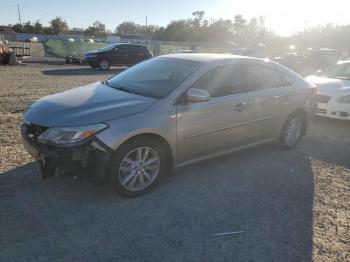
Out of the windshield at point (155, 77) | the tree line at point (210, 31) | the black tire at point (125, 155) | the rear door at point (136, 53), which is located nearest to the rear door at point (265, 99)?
the windshield at point (155, 77)

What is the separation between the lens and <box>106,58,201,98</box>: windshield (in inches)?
173

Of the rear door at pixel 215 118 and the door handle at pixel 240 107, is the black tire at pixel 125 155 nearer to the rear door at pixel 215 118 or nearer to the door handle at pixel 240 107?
the rear door at pixel 215 118

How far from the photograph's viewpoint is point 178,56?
17.0ft

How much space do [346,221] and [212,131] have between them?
188cm

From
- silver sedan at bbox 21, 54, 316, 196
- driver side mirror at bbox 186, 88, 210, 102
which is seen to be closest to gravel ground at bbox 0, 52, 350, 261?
silver sedan at bbox 21, 54, 316, 196

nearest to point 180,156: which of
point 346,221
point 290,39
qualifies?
point 346,221

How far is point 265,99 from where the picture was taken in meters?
5.21

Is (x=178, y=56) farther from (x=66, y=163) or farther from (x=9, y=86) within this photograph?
(x=9, y=86)

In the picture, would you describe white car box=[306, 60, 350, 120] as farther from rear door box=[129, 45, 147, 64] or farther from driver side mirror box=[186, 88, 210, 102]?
rear door box=[129, 45, 147, 64]

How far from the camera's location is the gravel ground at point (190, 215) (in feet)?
10.4

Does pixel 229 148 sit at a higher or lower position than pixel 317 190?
higher

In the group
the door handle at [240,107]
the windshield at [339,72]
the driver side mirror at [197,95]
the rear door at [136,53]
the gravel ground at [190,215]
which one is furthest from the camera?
the rear door at [136,53]

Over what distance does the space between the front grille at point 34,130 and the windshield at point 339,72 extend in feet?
24.7

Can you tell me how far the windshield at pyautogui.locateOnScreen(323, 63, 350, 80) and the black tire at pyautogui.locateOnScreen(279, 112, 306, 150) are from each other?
331cm
